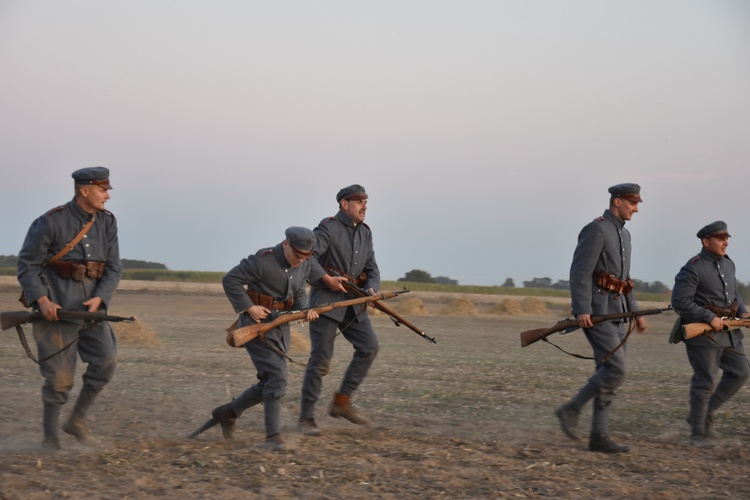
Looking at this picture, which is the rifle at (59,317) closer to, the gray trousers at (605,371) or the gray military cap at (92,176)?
the gray military cap at (92,176)

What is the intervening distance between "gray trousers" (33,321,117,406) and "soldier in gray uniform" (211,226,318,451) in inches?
41.8

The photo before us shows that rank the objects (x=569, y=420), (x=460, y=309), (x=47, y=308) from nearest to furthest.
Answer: (x=47, y=308)
(x=569, y=420)
(x=460, y=309)

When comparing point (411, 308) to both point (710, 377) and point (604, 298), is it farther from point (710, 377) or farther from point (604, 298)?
point (604, 298)

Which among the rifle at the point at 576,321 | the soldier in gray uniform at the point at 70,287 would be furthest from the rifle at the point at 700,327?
A: the soldier in gray uniform at the point at 70,287

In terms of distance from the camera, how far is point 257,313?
27.2 feet

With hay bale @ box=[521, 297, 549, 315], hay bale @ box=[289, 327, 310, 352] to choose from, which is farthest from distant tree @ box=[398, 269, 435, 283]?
hay bale @ box=[289, 327, 310, 352]

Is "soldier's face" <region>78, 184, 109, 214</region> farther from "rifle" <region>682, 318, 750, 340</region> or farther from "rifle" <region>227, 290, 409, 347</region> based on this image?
"rifle" <region>682, 318, 750, 340</region>

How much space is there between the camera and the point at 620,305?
29.0 ft

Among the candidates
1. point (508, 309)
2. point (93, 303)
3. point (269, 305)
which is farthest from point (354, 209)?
point (508, 309)

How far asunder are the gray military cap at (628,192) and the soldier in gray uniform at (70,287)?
14.8 feet

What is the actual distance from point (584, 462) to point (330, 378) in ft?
22.2

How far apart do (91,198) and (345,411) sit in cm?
320

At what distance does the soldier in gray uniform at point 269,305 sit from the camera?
822 centimetres

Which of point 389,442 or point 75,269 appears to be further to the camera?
point 389,442
